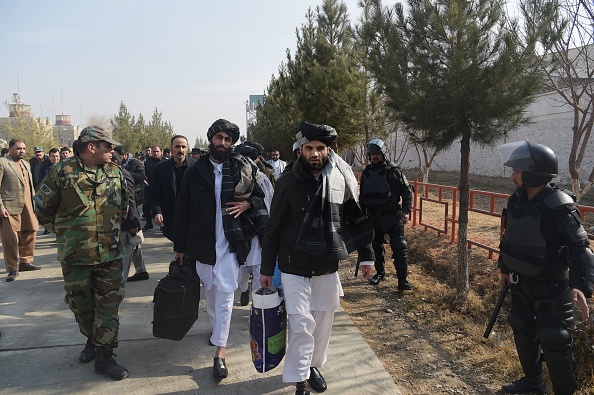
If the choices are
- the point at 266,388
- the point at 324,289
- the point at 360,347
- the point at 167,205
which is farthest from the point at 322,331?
the point at 167,205

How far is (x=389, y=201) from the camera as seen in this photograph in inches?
204

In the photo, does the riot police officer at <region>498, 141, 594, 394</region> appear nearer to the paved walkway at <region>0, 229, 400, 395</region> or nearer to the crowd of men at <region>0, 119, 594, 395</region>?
the crowd of men at <region>0, 119, 594, 395</region>

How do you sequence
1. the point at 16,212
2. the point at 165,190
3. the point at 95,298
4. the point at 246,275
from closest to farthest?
the point at 95,298 < the point at 246,275 < the point at 165,190 < the point at 16,212

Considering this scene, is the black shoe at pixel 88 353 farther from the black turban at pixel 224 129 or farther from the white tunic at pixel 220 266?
the black turban at pixel 224 129

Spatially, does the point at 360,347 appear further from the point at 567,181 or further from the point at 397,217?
the point at 567,181

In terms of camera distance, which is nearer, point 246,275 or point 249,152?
point 246,275

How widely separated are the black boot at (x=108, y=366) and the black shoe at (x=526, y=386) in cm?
278

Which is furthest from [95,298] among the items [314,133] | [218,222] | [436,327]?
[436,327]

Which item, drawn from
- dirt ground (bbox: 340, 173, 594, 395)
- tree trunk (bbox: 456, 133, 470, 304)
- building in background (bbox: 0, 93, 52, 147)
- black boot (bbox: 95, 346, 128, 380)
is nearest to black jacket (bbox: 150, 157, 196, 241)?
black boot (bbox: 95, 346, 128, 380)

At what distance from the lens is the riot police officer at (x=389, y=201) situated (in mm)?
5137

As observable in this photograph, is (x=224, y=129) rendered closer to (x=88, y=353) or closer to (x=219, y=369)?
(x=219, y=369)

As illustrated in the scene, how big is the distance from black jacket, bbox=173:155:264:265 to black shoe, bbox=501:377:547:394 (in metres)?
2.34

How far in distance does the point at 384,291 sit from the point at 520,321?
2.46m

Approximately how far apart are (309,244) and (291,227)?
21cm
